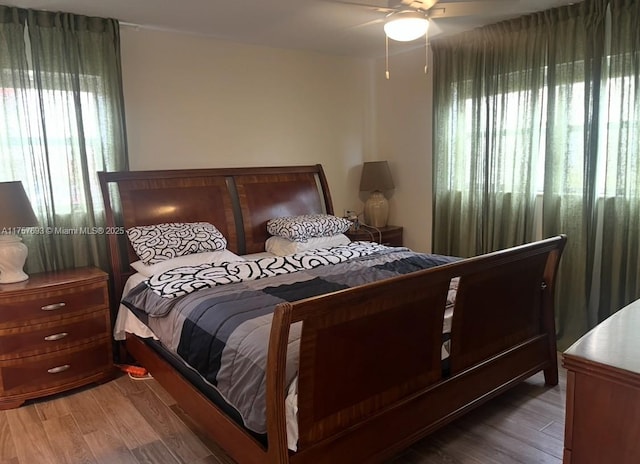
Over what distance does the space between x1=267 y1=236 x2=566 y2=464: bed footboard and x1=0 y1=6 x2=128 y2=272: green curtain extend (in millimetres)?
2279

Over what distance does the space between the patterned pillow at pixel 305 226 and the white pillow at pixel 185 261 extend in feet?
1.71

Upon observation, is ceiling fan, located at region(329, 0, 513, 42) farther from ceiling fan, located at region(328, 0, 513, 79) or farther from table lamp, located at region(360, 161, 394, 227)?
table lamp, located at region(360, 161, 394, 227)

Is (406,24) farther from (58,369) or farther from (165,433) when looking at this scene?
(58,369)

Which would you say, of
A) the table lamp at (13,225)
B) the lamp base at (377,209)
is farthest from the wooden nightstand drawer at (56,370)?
the lamp base at (377,209)

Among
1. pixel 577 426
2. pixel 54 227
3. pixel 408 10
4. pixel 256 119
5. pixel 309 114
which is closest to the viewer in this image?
pixel 577 426

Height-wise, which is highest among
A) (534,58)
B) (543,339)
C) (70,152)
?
(534,58)

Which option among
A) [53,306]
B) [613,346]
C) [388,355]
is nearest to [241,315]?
[388,355]

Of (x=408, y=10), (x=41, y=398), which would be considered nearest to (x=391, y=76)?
(x=408, y=10)

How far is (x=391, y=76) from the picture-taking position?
4.63 m

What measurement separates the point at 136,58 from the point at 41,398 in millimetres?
2426

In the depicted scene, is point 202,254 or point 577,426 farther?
point 202,254

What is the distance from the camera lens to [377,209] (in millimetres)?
4625

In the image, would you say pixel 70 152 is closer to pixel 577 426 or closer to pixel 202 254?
pixel 202 254

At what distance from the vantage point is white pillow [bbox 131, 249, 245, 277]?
3.05m
